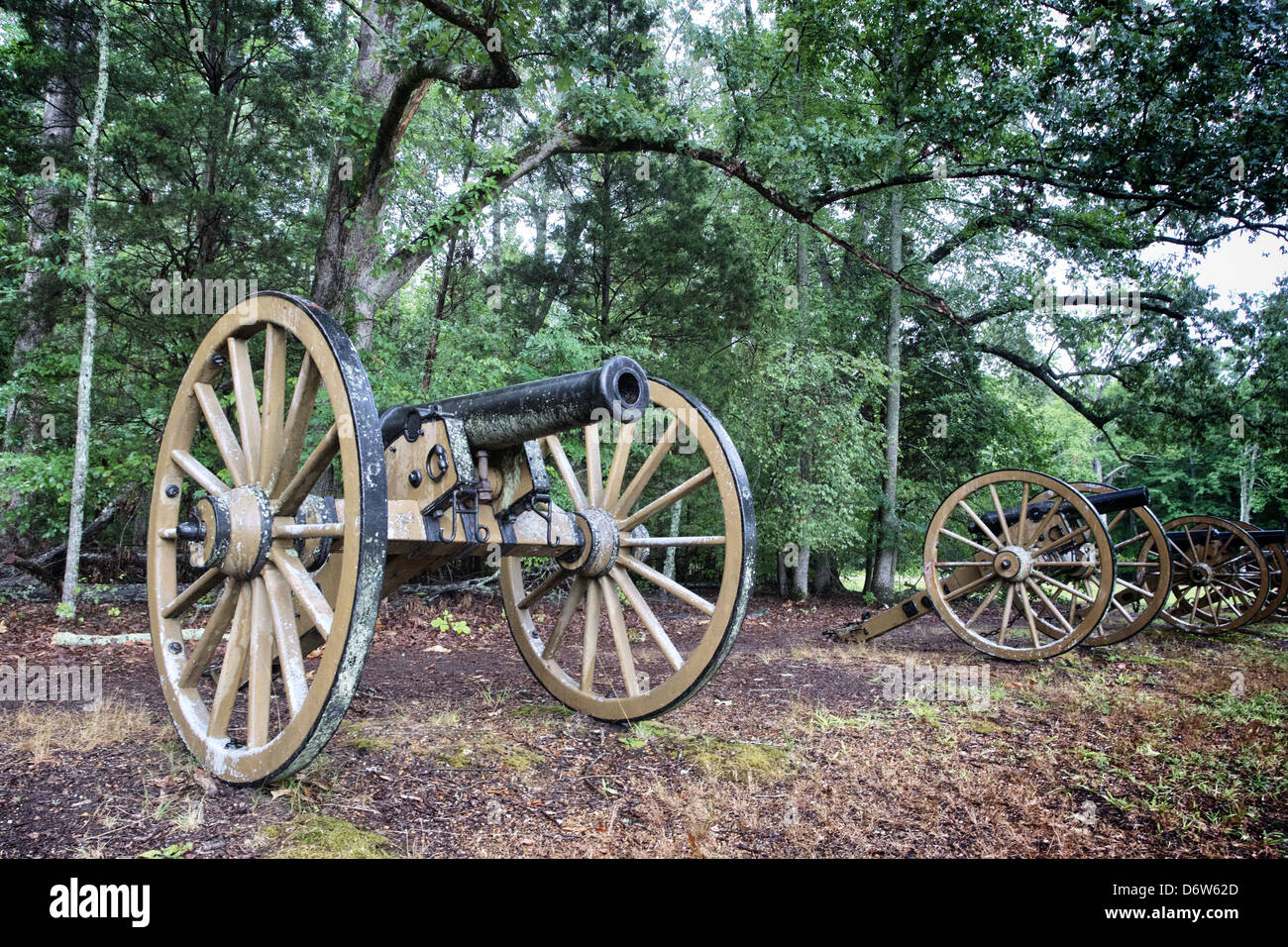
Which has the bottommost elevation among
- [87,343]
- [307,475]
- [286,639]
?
[286,639]

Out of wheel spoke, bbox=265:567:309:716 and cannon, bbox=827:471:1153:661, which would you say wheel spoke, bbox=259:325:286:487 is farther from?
cannon, bbox=827:471:1153:661

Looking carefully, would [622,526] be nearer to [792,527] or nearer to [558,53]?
[558,53]

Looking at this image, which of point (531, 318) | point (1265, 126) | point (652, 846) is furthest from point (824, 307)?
point (652, 846)

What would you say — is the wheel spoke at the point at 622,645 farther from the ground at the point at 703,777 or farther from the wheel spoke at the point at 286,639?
the wheel spoke at the point at 286,639

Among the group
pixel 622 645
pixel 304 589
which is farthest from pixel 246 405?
pixel 622 645

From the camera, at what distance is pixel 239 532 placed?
3.30 metres

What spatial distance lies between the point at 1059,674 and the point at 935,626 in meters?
4.91

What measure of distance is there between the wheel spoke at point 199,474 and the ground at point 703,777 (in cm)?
123

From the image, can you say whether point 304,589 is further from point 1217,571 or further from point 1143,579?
point 1217,571

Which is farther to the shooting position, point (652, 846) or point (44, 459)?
point (44, 459)

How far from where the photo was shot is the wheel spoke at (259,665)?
3.11 m

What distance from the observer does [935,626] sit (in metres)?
11.5

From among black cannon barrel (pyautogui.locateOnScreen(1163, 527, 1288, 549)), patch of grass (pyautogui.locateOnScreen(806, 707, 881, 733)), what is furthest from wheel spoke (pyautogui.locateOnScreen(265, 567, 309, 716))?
black cannon barrel (pyautogui.locateOnScreen(1163, 527, 1288, 549))

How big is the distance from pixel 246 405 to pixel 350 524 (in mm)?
1216
